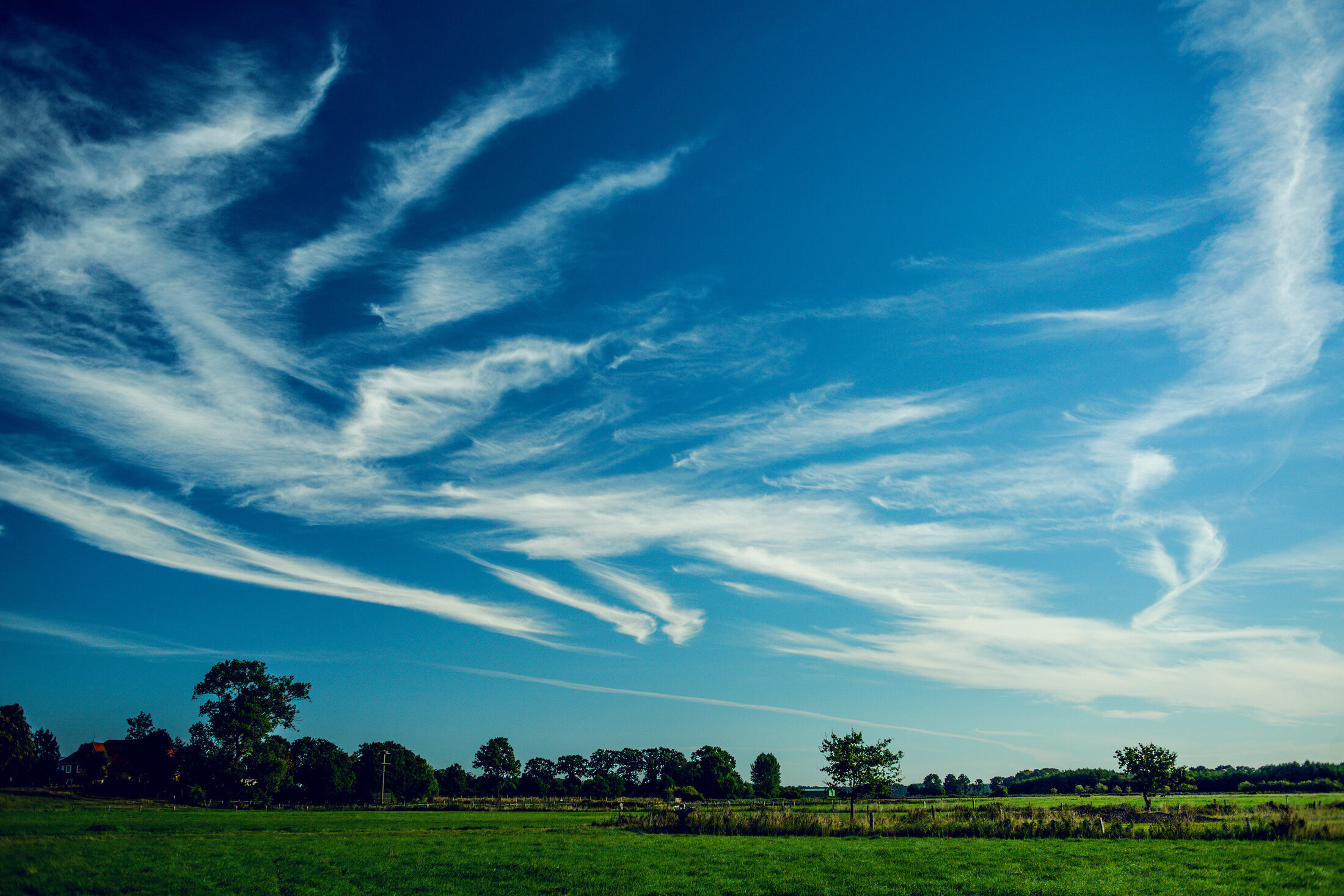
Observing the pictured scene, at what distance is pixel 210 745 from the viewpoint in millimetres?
84938

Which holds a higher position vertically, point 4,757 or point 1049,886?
point 1049,886

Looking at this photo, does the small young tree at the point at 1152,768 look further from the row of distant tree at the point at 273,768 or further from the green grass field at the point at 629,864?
the row of distant tree at the point at 273,768

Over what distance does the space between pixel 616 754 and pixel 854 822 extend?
16479 centimetres

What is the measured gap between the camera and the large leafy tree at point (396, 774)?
357ft

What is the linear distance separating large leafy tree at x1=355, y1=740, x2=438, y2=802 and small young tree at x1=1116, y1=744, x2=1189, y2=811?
98.7 meters

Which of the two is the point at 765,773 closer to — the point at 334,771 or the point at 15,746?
the point at 334,771

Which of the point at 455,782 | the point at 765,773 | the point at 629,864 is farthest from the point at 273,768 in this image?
the point at 765,773

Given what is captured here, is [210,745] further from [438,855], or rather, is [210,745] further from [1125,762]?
[1125,762]

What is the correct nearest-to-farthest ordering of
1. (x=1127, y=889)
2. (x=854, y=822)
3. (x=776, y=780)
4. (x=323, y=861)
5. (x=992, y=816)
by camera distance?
(x=1127, y=889) → (x=323, y=861) → (x=992, y=816) → (x=854, y=822) → (x=776, y=780)

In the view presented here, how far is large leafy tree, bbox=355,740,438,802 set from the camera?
10888cm

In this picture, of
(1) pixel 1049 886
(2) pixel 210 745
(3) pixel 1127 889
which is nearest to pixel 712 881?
(1) pixel 1049 886

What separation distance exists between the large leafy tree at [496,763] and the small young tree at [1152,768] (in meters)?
115

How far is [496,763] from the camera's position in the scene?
5354 inches

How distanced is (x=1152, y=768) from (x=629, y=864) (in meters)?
47.7
